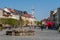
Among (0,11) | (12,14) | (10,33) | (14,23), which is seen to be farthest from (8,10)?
(10,33)

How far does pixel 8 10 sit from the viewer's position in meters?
192

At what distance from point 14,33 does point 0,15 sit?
119 meters

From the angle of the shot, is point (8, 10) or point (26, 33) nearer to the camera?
point (26, 33)

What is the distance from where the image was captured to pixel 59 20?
133 meters

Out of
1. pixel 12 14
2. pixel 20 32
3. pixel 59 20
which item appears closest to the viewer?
pixel 20 32

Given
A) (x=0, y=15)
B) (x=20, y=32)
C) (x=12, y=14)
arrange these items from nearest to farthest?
(x=20, y=32), (x=0, y=15), (x=12, y=14)

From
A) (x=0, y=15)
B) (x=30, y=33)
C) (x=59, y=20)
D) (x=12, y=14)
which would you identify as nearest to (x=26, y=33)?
(x=30, y=33)

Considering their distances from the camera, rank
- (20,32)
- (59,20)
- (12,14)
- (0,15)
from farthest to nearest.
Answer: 1. (12,14)
2. (0,15)
3. (59,20)
4. (20,32)

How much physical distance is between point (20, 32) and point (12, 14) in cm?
14954

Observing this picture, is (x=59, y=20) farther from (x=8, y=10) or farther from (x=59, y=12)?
(x=8, y=10)

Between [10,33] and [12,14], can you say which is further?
[12,14]

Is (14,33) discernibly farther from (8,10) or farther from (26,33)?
(8,10)

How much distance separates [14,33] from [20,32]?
1181mm

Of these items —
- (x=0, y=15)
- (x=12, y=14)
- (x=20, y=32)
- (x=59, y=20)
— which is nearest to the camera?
(x=20, y=32)
